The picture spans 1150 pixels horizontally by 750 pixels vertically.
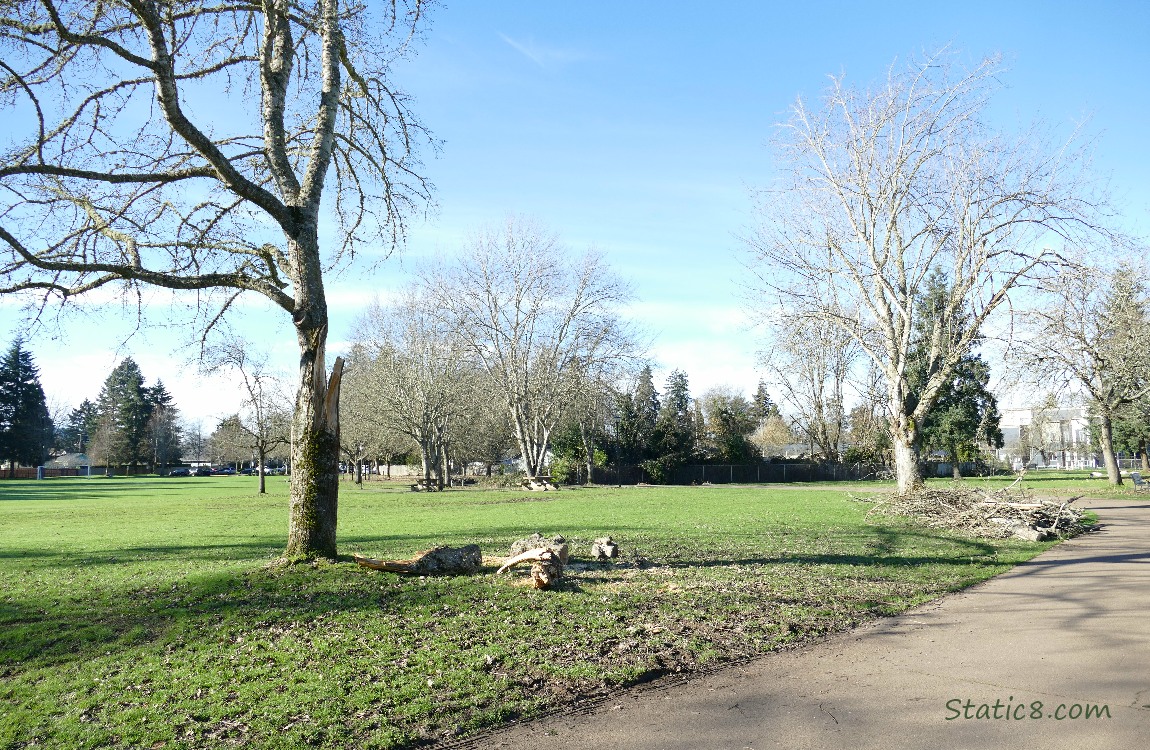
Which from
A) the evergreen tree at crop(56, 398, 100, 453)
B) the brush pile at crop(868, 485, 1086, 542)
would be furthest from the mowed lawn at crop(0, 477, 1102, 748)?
the evergreen tree at crop(56, 398, 100, 453)

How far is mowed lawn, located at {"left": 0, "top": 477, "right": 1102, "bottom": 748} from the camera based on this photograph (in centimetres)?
505

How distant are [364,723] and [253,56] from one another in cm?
980

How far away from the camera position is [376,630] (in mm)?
6949

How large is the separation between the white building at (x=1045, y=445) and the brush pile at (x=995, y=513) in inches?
1514

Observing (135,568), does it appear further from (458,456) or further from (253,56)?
(458,456)

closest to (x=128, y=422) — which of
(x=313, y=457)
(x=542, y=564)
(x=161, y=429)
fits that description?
(x=161, y=429)

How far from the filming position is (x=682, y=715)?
5.03 metres

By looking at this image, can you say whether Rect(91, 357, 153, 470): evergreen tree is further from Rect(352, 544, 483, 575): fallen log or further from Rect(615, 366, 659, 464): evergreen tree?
Rect(352, 544, 483, 575): fallen log

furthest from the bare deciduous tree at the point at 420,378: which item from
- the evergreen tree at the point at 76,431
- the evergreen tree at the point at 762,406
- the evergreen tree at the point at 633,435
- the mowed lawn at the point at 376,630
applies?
the evergreen tree at the point at 76,431

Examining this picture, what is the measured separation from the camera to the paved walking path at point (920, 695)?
15.0 ft

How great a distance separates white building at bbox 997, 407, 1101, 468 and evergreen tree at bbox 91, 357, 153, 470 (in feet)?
307

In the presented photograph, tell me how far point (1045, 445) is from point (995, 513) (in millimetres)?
71095

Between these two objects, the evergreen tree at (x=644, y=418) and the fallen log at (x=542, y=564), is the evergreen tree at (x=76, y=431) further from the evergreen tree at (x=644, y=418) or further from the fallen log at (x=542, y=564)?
the fallen log at (x=542, y=564)

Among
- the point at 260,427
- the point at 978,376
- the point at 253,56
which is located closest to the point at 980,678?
the point at 253,56
